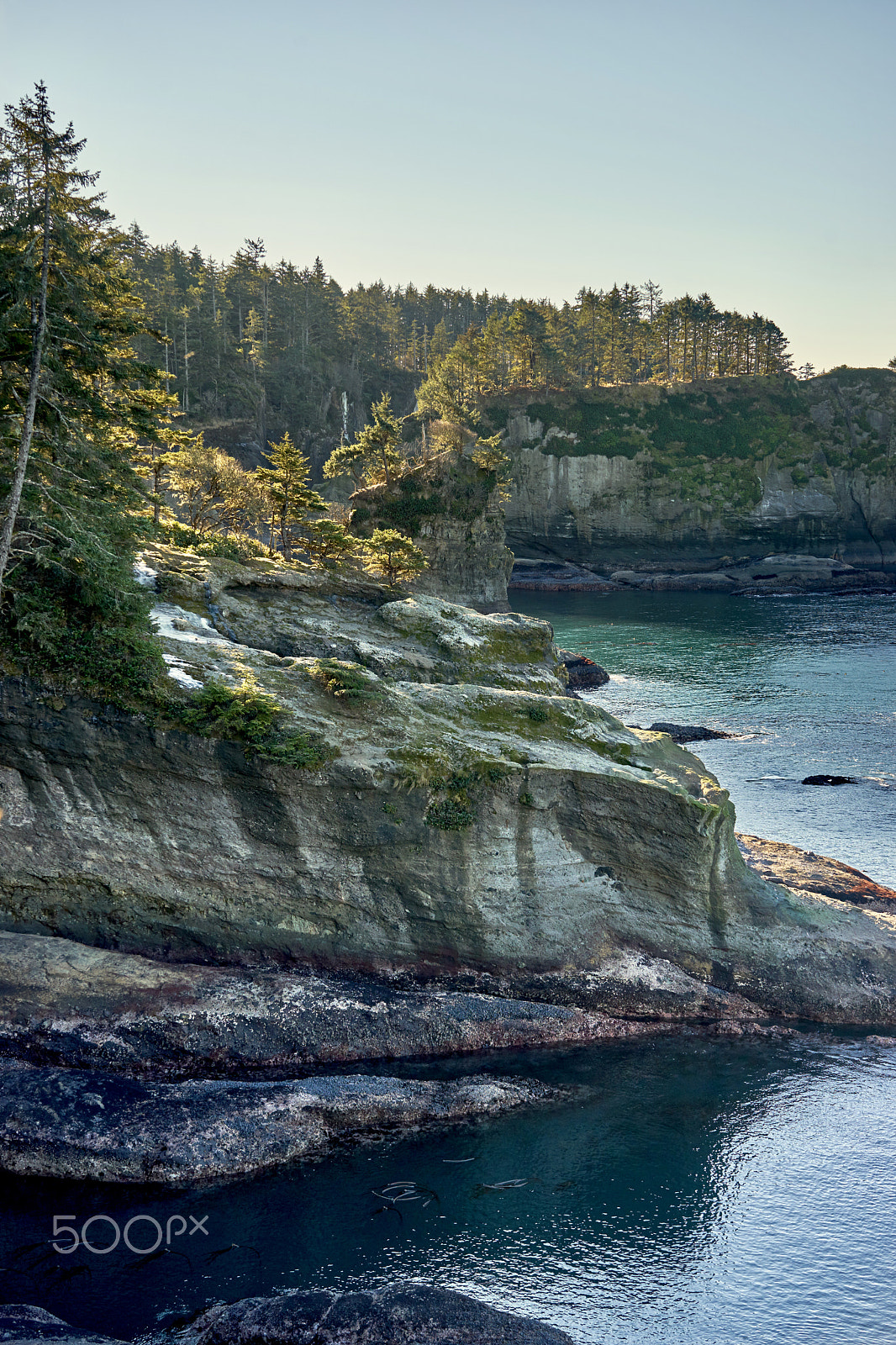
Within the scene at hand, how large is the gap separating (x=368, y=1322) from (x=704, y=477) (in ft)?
367

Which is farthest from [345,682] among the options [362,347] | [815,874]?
[362,347]

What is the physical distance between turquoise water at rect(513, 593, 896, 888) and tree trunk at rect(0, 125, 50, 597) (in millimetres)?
30855

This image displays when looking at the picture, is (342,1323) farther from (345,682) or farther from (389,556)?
(389,556)

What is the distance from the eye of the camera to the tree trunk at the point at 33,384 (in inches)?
777

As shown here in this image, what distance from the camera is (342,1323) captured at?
13.6 m

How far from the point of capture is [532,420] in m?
118

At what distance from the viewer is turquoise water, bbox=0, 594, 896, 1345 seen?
1489 centimetres

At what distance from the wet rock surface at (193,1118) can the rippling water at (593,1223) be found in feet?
1.50

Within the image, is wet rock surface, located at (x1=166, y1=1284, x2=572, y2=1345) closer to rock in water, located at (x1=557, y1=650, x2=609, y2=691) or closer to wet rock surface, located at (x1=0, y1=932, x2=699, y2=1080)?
wet rock surface, located at (x1=0, y1=932, x2=699, y2=1080)

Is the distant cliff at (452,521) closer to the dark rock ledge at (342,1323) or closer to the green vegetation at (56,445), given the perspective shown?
the green vegetation at (56,445)

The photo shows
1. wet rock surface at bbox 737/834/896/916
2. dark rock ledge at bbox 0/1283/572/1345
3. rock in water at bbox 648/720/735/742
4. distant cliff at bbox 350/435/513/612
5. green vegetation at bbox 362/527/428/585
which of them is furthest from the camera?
distant cliff at bbox 350/435/513/612

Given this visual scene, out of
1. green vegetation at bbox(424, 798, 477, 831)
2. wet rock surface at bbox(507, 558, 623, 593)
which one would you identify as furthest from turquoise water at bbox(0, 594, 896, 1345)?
wet rock surface at bbox(507, 558, 623, 593)

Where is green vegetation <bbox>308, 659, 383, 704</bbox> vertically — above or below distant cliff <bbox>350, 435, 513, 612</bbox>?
below

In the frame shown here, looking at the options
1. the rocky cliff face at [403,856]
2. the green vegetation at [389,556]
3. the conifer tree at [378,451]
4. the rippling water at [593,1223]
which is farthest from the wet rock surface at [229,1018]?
the conifer tree at [378,451]
